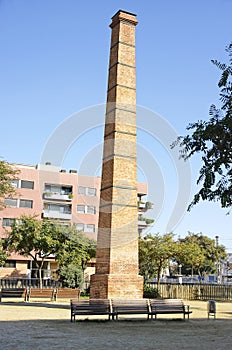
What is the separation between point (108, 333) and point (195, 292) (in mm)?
20452

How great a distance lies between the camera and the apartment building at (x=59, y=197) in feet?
187

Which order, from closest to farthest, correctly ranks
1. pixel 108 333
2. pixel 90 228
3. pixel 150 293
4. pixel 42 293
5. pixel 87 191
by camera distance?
pixel 108 333 < pixel 42 293 < pixel 150 293 < pixel 90 228 < pixel 87 191

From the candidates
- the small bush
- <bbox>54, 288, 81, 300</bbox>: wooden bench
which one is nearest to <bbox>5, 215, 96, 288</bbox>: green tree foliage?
the small bush

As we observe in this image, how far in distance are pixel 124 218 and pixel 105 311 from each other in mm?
4633

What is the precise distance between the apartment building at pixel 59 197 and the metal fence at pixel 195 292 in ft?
84.0

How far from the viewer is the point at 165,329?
13406 mm

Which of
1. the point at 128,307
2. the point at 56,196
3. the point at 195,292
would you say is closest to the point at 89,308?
the point at 128,307

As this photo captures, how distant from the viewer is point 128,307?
15.4m

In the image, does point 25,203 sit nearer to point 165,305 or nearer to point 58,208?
point 58,208

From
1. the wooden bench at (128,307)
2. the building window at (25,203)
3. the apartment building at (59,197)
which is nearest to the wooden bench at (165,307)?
the wooden bench at (128,307)

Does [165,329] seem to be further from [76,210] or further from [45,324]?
[76,210]

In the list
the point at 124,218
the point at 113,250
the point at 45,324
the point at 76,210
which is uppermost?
the point at 76,210

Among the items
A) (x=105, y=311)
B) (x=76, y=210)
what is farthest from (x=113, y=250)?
(x=76, y=210)

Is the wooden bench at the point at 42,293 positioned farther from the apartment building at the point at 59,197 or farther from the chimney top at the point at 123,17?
the apartment building at the point at 59,197
